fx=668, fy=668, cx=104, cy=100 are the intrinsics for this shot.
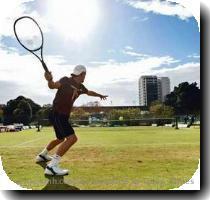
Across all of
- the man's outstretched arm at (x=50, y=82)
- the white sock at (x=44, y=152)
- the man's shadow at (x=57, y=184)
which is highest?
the man's outstretched arm at (x=50, y=82)

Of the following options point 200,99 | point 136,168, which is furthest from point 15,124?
point 200,99

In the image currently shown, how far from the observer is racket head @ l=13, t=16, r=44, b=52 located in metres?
8.21

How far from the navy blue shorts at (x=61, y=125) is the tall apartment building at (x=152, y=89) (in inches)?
41.3

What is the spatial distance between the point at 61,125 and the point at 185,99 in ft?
5.27

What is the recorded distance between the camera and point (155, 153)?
28.5 ft

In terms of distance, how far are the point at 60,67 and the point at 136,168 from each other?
1.56m

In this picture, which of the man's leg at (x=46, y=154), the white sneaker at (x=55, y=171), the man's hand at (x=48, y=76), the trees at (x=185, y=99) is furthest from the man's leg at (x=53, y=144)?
the trees at (x=185, y=99)

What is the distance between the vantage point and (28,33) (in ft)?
26.9

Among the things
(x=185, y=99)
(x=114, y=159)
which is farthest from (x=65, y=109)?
(x=185, y=99)

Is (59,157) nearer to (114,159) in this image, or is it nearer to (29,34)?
(114,159)

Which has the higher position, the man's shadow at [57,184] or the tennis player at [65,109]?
the tennis player at [65,109]

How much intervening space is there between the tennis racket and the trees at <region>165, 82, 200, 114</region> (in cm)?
179

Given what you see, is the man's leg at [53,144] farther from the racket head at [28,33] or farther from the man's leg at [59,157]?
the racket head at [28,33]

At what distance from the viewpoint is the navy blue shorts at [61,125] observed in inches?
324
